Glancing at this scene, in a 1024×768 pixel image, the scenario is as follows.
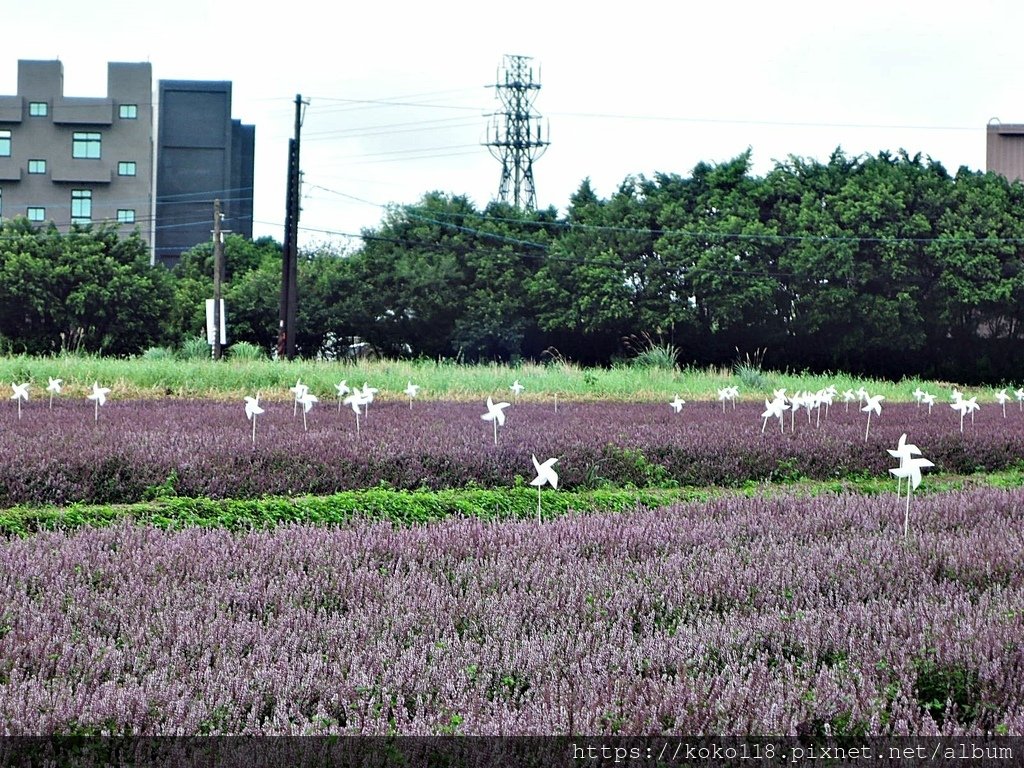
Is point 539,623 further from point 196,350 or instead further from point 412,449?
point 196,350

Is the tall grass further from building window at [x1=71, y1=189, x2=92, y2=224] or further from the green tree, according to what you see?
building window at [x1=71, y1=189, x2=92, y2=224]

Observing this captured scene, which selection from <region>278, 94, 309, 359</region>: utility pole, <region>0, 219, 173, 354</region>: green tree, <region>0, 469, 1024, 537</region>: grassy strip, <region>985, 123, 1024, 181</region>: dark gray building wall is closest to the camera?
<region>0, 469, 1024, 537</region>: grassy strip

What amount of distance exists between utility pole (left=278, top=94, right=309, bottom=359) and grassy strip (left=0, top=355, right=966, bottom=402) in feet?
18.4

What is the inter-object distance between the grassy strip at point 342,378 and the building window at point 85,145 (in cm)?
3780

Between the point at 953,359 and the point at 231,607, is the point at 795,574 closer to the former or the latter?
the point at 231,607

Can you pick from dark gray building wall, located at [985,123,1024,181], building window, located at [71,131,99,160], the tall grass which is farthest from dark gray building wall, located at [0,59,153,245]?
dark gray building wall, located at [985,123,1024,181]

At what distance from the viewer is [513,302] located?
4000 centimetres

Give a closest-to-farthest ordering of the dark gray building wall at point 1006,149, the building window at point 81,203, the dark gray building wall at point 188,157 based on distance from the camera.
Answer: the dark gray building wall at point 1006,149 < the building window at point 81,203 < the dark gray building wall at point 188,157

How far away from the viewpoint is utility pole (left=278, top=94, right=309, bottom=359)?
100.0 ft

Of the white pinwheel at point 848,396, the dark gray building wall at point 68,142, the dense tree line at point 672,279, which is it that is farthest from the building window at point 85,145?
the white pinwheel at point 848,396

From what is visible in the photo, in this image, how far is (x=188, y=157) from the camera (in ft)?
194

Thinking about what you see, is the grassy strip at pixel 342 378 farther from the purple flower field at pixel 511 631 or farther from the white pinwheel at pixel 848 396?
the purple flower field at pixel 511 631

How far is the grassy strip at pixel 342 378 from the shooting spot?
20078mm

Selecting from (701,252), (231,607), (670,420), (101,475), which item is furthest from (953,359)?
(231,607)
